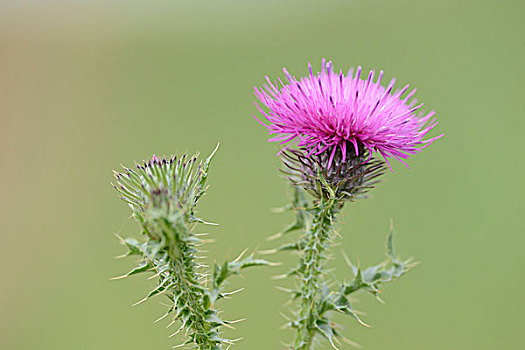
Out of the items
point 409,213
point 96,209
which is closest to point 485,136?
point 409,213

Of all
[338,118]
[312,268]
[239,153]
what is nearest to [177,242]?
[312,268]

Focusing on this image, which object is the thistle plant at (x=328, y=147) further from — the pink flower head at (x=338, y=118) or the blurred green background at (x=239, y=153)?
the blurred green background at (x=239, y=153)

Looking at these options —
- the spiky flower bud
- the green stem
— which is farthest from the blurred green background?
the spiky flower bud

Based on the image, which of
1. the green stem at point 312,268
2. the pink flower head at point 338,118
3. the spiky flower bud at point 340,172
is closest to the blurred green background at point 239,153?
the green stem at point 312,268

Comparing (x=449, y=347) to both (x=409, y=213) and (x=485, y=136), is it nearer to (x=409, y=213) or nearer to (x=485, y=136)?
(x=409, y=213)

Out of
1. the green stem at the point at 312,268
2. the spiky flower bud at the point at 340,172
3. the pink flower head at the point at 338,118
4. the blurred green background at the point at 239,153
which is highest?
the blurred green background at the point at 239,153

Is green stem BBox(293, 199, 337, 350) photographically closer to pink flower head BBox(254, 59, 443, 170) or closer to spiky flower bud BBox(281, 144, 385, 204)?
spiky flower bud BBox(281, 144, 385, 204)
